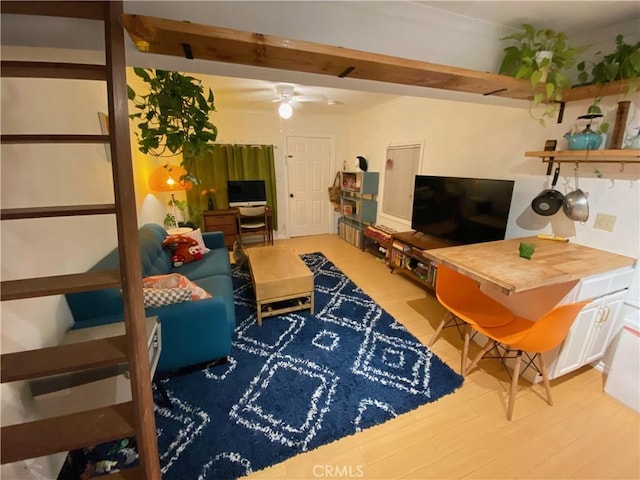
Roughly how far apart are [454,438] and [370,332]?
1.04 m

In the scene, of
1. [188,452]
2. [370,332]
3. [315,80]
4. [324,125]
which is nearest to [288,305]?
[370,332]

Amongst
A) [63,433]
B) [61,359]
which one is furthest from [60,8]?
[63,433]

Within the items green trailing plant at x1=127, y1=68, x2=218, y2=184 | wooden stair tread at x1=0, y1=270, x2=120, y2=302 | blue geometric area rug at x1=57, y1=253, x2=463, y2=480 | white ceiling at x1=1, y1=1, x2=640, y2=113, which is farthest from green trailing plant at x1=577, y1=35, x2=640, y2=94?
wooden stair tread at x1=0, y1=270, x2=120, y2=302

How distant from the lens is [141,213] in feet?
10.0

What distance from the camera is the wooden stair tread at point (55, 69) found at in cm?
77

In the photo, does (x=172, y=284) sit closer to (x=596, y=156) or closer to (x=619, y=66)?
(x=596, y=156)

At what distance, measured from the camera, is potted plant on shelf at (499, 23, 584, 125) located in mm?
1545

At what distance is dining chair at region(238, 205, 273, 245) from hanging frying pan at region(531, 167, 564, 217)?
3821mm

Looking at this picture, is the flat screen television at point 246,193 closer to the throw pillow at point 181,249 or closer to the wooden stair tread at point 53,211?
the throw pillow at point 181,249

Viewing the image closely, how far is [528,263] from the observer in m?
1.76

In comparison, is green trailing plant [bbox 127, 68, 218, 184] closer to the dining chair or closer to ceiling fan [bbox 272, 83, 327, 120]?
ceiling fan [bbox 272, 83, 327, 120]

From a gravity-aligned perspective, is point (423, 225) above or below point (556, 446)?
above

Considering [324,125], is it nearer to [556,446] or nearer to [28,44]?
[28,44]

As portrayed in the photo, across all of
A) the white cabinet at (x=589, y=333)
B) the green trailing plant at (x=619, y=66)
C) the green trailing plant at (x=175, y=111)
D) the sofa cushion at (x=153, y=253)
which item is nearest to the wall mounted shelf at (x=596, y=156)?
the green trailing plant at (x=619, y=66)
